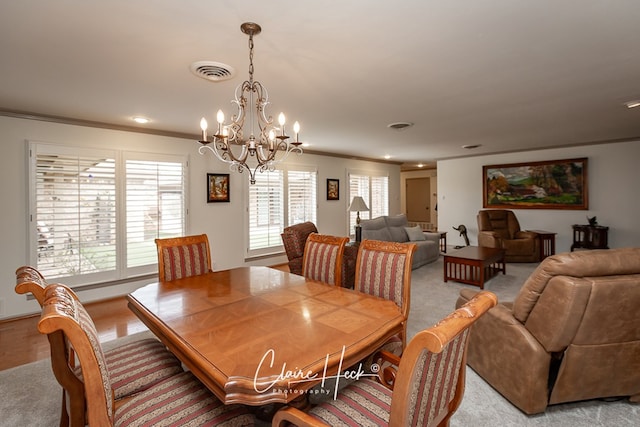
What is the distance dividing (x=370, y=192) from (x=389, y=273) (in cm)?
603

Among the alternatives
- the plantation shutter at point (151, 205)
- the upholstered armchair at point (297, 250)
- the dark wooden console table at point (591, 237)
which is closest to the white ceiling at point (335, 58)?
the plantation shutter at point (151, 205)

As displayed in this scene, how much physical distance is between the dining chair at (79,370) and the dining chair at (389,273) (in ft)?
4.05

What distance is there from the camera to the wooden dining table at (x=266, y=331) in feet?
3.51

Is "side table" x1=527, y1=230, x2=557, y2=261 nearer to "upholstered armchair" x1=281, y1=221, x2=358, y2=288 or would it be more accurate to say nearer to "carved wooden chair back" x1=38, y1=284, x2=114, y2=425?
"upholstered armchair" x1=281, y1=221, x2=358, y2=288

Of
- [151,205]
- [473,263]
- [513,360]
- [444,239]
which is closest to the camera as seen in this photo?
[513,360]

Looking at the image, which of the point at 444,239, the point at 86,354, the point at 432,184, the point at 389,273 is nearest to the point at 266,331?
the point at 86,354

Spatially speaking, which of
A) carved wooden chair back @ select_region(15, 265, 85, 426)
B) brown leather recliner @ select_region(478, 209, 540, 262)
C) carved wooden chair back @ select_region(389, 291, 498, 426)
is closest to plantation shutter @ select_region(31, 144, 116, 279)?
carved wooden chair back @ select_region(15, 265, 85, 426)

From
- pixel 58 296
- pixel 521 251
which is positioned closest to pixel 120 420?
pixel 58 296

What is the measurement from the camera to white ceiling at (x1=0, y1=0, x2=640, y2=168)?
1668mm

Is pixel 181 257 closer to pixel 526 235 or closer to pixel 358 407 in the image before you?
pixel 358 407

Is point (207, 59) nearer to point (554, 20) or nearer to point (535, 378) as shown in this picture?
point (554, 20)

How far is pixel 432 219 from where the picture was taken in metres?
10.9

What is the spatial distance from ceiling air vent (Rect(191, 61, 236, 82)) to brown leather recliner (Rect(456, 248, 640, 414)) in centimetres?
253

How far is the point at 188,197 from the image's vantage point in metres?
4.71
